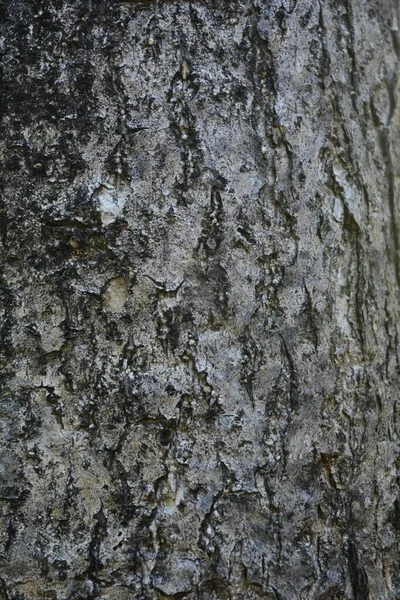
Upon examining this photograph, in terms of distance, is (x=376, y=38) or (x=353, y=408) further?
(x=376, y=38)

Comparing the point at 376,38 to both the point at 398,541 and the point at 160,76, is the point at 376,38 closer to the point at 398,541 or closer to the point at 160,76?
the point at 160,76

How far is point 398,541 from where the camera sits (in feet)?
4.94

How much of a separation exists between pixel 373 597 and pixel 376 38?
116 cm

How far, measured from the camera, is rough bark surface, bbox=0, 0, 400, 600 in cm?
131

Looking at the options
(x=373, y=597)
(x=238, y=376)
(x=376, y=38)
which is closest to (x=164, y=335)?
(x=238, y=376)

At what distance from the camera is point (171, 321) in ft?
4.40

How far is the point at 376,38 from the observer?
1.63 m

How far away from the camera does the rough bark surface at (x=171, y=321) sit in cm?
131

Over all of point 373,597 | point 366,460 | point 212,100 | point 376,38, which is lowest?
point 373,597

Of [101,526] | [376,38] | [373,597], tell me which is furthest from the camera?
[376,38]

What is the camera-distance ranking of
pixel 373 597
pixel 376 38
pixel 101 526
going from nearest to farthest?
pixel 101 526 < pixel 373 597 < pixel 376 38

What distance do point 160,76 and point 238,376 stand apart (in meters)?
0.57

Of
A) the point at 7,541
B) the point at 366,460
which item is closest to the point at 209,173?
the point at 366,460

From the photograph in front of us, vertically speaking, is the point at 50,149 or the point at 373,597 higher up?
the point at 50,149
